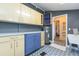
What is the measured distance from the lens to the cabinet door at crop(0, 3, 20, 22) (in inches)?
100.0

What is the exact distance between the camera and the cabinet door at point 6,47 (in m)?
2.31

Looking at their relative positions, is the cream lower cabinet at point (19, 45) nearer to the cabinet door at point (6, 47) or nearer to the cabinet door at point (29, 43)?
the cabinet door at point (6, 47)

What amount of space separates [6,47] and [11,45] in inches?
7.7

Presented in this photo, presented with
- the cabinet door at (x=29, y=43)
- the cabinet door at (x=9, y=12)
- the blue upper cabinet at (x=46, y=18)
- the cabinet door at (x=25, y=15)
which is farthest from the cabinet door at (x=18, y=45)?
the blue upper cabinet at (x=46, y=18)

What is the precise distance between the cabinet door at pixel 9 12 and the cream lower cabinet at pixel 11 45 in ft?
1.71

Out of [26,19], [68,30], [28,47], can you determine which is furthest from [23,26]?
[68,30]

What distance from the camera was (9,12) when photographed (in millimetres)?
2785

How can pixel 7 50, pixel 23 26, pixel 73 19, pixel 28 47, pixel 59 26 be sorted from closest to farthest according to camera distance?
1. pixel 7 50
2. pixel 28 47
3. pixel 23 26
4. pixel 73 19
5. pixel 59 26

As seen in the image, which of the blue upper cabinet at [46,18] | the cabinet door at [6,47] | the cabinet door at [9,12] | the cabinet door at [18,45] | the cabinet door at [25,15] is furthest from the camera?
the blue upper cabinet at [46,18]

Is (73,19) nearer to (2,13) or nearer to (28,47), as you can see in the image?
(28,47)

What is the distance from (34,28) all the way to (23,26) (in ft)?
3.79

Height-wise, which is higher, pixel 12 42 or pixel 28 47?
pixel 12 42

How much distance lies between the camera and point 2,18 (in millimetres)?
2521

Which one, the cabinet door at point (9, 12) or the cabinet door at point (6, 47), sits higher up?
the cabinet door at point (9, 12)
